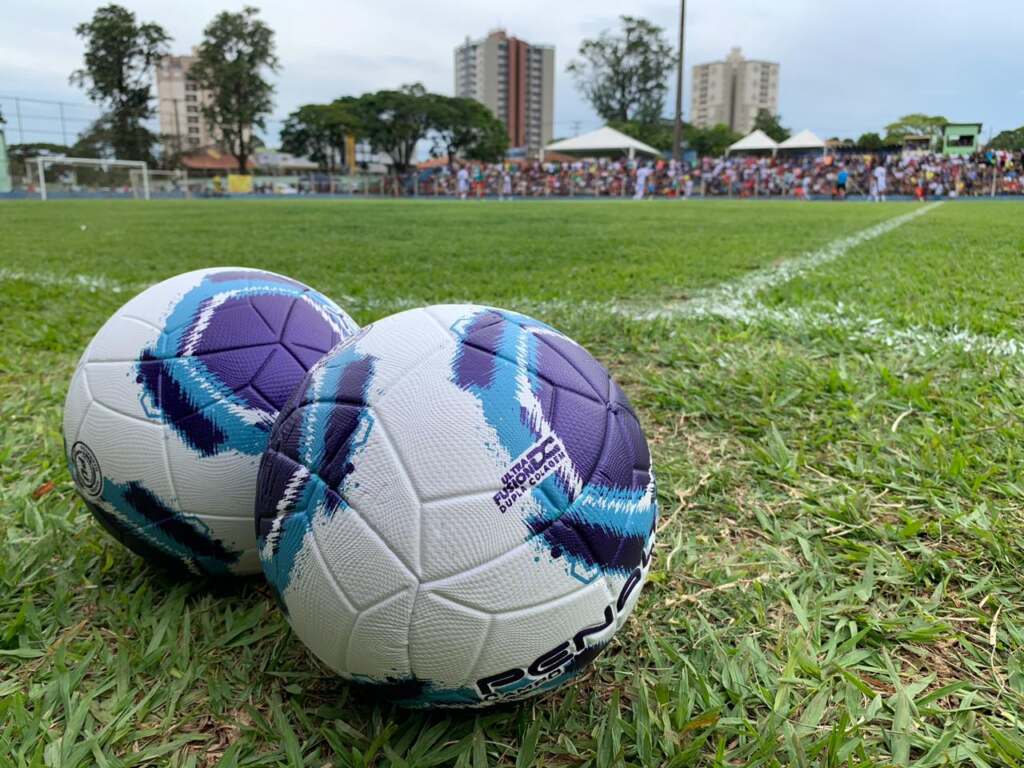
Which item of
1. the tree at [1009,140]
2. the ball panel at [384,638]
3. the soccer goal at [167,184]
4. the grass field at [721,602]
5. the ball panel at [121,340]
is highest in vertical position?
the tree at [1009,140]

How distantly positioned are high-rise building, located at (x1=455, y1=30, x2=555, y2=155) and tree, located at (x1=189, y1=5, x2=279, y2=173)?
75.0 m

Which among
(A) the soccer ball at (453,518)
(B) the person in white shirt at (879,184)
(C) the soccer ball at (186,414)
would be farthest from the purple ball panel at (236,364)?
(B) the person in white shirt at (879,184)

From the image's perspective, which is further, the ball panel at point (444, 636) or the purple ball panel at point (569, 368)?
the purple ball panel at point (569, 368)

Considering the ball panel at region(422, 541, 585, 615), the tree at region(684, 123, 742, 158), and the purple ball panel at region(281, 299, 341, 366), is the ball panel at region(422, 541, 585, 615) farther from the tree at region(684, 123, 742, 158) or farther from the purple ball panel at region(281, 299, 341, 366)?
the tree at region(684, 123, 742, 158)

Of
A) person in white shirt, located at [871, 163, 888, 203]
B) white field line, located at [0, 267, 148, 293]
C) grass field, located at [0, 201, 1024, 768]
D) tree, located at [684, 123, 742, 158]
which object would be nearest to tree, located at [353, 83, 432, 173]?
tree, located at [684, 123, 742, 158]

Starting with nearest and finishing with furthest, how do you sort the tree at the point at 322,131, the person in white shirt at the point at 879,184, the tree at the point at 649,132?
the person in white shirt at the point at 879,184 → the tree at the point at 322,131 → the tree at the point at 649,132

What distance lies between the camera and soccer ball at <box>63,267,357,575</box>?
64.0 inches

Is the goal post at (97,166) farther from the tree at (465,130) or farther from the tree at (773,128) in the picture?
the tree at (773,128)

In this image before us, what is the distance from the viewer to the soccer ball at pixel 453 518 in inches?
47.9

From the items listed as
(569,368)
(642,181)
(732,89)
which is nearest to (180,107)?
(642,181)

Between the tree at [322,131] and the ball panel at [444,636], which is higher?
the tree at [322,131]

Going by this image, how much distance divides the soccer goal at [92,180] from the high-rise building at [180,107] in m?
15.4

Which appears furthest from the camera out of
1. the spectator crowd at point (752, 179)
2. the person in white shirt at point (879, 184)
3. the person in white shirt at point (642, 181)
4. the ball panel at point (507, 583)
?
the person in white shirt at point (642, 181)

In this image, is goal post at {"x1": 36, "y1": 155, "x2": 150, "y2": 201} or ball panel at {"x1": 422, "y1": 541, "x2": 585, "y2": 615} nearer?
ball panel at {"x1": 422, "y1": 541, "x2": 585, "y2": 615}
